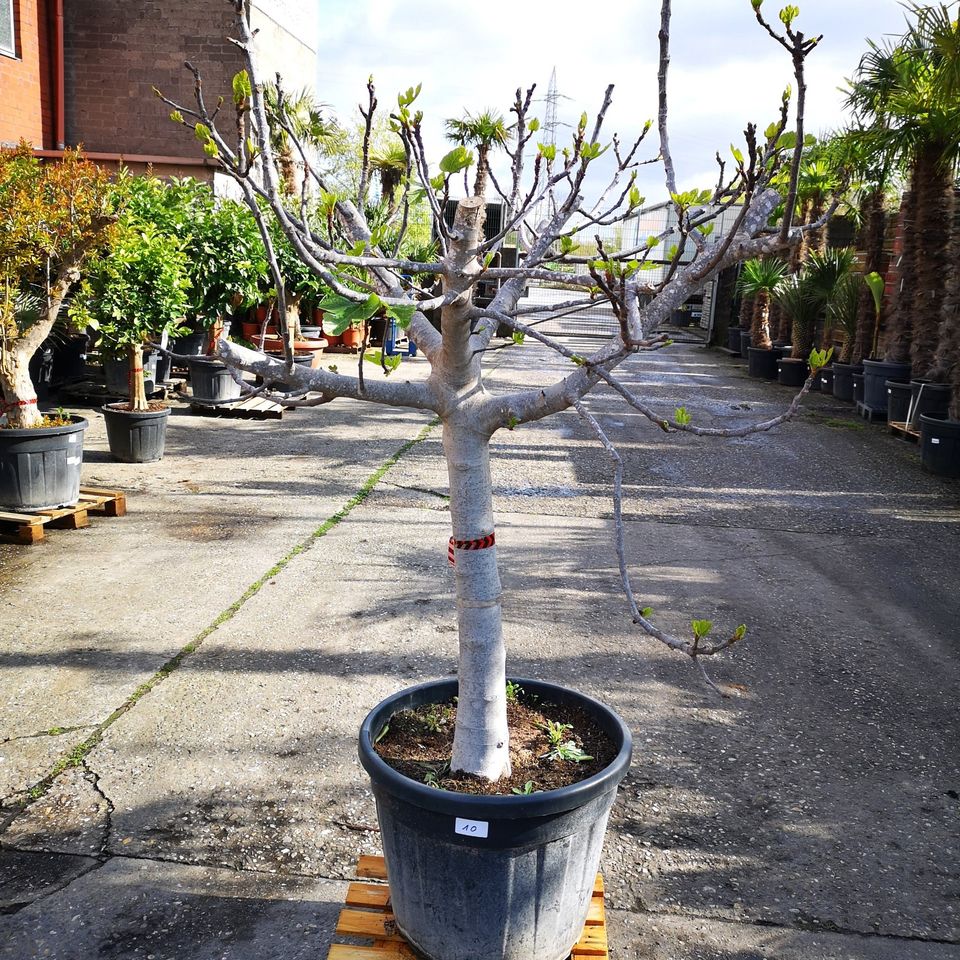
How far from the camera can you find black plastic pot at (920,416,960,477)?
365 inches

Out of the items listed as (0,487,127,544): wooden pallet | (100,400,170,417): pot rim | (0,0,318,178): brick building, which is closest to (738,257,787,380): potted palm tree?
(0,0,318,178): brick building

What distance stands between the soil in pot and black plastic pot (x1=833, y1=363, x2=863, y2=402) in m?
13.2

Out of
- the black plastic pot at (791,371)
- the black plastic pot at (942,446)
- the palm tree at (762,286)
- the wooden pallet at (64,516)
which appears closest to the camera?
the wooden pallet at (64,516)

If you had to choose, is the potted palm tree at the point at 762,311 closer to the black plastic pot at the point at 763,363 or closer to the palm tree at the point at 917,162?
the black plastic pot at the point at 763,363

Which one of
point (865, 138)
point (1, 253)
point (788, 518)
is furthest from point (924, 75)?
point (1, 253)

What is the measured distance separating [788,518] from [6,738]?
5943 millimetres

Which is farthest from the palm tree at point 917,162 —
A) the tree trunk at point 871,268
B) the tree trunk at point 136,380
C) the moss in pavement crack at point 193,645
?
the tree trunk at point 136,380

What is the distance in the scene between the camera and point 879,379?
1284 centimetres

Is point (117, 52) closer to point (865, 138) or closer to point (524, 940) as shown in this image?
point (865, 138)

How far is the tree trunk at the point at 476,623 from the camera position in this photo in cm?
267

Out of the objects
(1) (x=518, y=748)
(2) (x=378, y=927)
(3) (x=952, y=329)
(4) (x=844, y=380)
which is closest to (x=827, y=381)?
(4) (x=844, y=380)

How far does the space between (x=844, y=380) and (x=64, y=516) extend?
12252mm

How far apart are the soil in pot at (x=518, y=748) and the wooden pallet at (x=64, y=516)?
4.27 meters

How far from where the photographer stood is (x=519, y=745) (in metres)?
2.87
